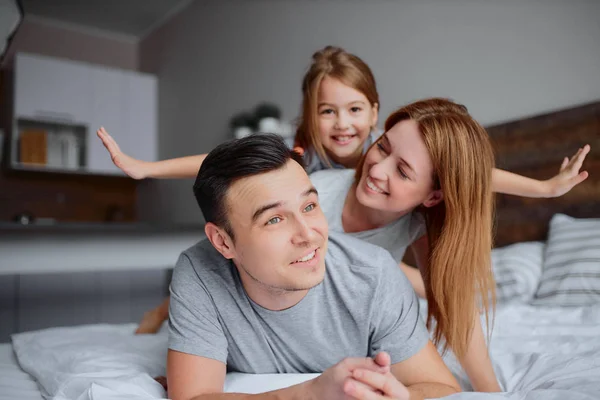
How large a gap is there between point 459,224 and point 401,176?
191 millimetres

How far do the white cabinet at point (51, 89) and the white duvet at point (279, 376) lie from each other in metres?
→ 3.39

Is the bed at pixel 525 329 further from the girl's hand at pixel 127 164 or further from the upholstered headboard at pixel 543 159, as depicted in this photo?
the girl's hand at pixel 127 164

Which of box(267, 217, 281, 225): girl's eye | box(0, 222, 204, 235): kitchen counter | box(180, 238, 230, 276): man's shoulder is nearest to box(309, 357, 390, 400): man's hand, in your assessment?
box(267, 217, 281, 225): girl's eye

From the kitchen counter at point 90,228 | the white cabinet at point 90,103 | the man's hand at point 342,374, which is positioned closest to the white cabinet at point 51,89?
the white cabinet at point 90,103

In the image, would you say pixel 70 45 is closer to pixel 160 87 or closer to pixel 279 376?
Answer: pixel 160 87

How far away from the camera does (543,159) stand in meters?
2.28

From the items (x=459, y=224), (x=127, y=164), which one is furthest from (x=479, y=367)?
(x=127, y=164)

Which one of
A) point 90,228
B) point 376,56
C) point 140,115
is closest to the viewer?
point 90,228

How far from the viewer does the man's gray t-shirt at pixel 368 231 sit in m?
1.57

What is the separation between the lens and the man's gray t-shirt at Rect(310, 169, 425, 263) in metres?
1.57

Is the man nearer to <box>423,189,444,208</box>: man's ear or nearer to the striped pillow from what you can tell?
<box>423,189,444,208</box>: man's ear

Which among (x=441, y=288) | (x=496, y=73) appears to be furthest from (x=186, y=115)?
(x=441, y=288)

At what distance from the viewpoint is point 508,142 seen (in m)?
2.45

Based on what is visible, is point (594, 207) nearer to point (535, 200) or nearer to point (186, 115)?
point (535, 200)
